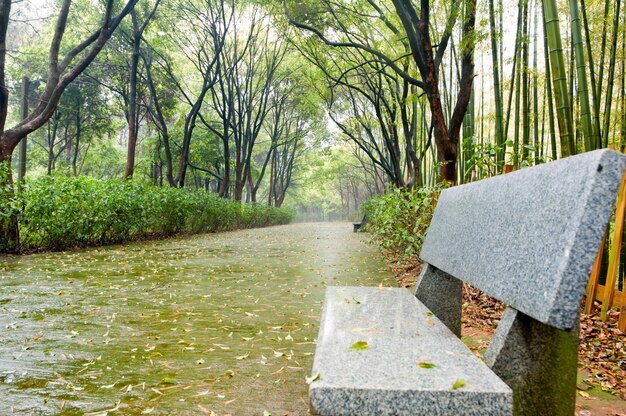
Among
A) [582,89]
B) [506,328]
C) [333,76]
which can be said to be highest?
[333,76]

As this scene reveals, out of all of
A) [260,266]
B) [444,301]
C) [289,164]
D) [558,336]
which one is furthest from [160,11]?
[289,164]

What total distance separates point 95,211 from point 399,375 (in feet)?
28.6

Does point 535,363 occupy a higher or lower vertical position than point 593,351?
higher

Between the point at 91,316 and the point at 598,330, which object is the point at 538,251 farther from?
the point at 91,316

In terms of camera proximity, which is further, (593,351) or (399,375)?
(593,351)

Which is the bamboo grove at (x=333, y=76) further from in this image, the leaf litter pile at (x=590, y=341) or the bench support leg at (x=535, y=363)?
the bench support leg at (x=535, y=363)

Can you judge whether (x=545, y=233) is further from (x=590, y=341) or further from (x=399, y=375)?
(x=590, y=341)

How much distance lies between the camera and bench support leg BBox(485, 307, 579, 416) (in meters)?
1.28

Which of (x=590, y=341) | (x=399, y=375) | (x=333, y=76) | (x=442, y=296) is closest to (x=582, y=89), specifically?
(x=590, y=341)

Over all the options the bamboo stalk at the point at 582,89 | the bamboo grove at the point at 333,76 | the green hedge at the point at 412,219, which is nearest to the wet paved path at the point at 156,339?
the green hedge at the point at 412,219

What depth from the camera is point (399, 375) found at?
1.16 metres

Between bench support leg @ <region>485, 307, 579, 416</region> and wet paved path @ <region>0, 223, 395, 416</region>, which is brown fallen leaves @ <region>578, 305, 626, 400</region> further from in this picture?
wet paved path @ <region>0, 223, 395, 416</region>

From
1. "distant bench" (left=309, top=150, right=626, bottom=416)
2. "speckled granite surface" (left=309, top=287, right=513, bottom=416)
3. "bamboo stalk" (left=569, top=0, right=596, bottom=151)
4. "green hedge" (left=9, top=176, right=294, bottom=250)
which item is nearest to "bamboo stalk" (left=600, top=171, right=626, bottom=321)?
"bamboo stalk" (left=569, top=0, right=596, bottom=151)

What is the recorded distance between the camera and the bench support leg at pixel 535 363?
4.21 feet
